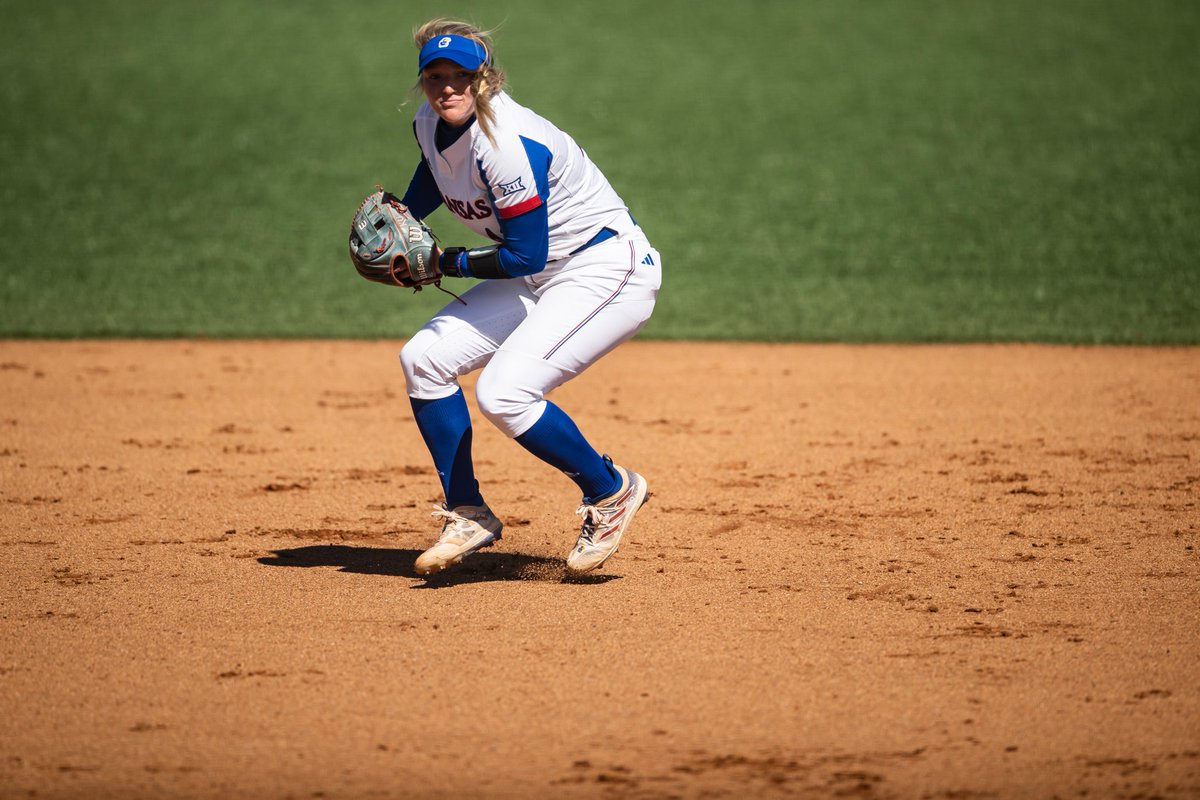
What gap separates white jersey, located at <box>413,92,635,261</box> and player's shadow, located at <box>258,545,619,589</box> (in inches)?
46.1

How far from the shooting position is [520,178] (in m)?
4.29

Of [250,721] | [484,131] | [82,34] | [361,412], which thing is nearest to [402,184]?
[361,412]

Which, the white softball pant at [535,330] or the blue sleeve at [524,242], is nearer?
the blue sleeve at [524,242]

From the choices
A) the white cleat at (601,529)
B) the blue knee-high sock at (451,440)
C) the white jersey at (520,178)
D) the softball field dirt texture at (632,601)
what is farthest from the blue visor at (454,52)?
the softball field dirt texture at (632,601)

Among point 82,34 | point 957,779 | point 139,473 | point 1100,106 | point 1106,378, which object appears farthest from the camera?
point 82,34

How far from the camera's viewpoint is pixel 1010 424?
23.5 feet

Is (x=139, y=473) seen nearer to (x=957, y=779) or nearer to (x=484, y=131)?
(x=484, y=131)

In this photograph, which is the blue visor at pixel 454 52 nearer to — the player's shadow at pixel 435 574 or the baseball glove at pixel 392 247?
the baseball glove at pixel 392 247

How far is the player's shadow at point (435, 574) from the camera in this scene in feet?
15.9

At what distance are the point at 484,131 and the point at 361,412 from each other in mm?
3570

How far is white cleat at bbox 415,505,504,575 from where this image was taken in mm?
4668

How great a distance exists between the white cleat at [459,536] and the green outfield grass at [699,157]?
499 cm

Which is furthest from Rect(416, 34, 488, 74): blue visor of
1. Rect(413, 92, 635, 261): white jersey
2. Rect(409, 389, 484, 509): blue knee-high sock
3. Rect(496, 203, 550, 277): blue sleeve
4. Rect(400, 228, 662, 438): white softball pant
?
Rect(409, 389, 484, 509): blue knee-high sock

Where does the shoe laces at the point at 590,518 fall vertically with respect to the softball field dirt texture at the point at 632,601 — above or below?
above
